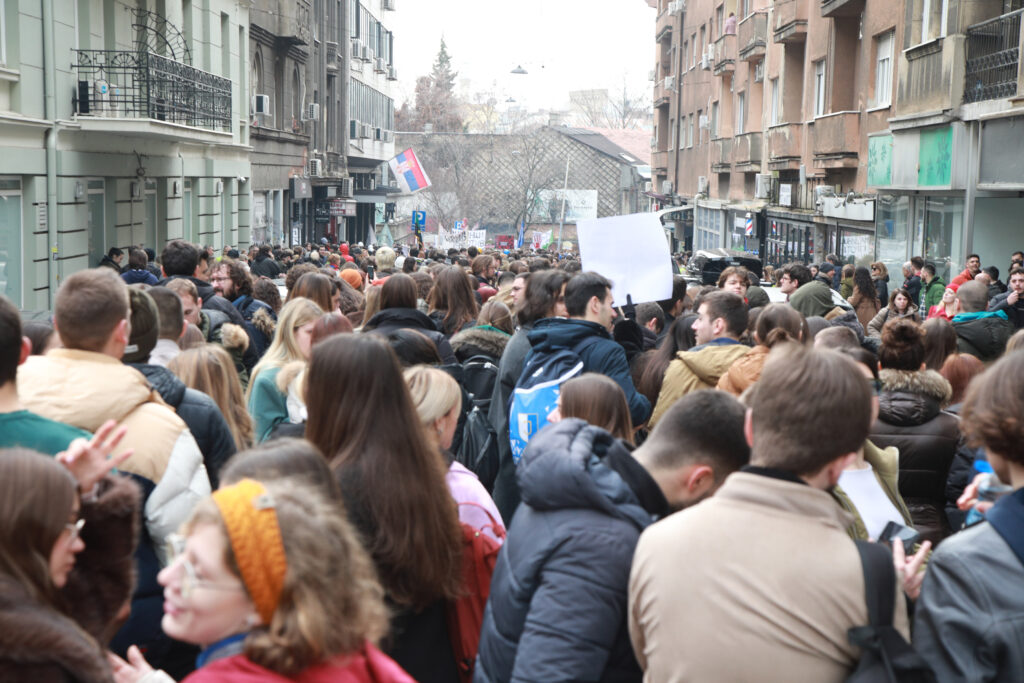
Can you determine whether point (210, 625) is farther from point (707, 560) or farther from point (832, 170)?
point (832, 170)

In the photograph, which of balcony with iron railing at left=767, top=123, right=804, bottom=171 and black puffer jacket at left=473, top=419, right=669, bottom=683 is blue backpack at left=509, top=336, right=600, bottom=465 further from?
balcony with iron railing at left=767, top=123, right=804, bottom=171

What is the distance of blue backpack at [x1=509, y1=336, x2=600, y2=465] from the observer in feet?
19.1

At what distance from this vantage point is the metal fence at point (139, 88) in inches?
695

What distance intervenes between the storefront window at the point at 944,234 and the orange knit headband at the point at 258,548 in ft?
58.2

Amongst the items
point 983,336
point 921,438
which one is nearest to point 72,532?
point 921,438

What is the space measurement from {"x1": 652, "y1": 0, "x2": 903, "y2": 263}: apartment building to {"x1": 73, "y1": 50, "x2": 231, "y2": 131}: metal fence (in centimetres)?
1425

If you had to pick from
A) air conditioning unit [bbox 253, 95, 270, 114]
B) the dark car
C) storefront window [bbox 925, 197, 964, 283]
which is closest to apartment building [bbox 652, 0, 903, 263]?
storefront window [bbox 925, 197, 964, 283]

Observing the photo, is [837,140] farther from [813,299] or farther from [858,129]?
[813,299]

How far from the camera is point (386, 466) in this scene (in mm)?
3551

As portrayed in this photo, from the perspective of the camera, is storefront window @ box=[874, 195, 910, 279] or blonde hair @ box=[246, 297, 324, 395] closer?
blonde hair @ box=[246, 297, 324, 395]

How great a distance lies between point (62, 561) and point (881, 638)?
1.92 meters

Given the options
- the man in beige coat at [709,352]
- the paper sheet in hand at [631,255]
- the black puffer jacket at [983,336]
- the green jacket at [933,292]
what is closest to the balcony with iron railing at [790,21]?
the green jacket at [933,292]

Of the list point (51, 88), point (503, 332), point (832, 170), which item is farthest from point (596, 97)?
point (503, 332)

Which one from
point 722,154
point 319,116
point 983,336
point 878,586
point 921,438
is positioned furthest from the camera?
point 722,154
